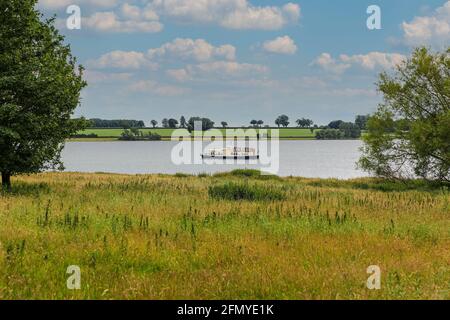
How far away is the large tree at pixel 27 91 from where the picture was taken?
835 inches

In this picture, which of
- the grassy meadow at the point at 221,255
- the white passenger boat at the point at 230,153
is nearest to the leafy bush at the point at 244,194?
the grassy meadow at the point at 221,255

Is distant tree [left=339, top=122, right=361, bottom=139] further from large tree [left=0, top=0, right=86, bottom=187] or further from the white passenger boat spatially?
large tree [left=0, top=0, right=86, bottom=187]

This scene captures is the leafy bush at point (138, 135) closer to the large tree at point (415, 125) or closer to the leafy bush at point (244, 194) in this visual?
the large tree at point (415, 125)

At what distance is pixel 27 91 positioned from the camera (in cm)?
2178

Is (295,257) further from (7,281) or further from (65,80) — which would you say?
(65,80)

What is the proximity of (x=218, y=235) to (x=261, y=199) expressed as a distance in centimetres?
1037

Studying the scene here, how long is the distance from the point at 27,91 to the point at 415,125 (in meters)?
31.2

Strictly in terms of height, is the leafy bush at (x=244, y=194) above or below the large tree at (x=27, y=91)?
below

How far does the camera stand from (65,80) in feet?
81.6

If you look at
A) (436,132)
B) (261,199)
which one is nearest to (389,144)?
(436,132)

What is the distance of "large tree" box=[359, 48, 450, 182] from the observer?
1533 inches

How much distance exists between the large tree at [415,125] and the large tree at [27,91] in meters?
28.6

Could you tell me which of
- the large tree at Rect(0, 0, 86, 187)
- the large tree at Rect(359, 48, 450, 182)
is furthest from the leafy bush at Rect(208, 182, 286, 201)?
the large tree at Rect(359, 48, 450, 182)
